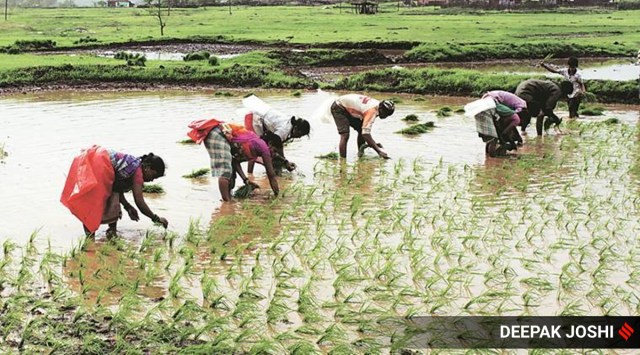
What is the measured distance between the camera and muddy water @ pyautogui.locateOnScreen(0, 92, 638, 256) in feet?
28.4

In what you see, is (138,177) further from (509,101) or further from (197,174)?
(509,101)

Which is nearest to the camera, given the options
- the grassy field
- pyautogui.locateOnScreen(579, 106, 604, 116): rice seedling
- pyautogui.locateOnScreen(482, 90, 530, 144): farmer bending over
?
pyautogui.locateOnScreen(482, 90, 530, 144): farmer bending over

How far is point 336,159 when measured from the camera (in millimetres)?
11734

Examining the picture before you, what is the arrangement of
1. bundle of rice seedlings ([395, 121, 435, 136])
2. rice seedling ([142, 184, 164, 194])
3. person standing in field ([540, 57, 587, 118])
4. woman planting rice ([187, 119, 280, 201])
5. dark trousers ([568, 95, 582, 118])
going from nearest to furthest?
woman planting rice ([187, 119, 280, 201])
rice seedling ([142, 184, 164, 194])
bundle of rice seedlings ([395, 121, 435, 136])
person standing in field ([540, 57, 587, 118])
dark trousers ([568, 95, 582, 118])

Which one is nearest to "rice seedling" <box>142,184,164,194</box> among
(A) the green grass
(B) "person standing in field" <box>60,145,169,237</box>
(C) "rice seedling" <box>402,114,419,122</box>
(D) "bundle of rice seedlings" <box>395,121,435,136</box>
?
(B) "person standing in field" <box>60,145,169,237</box>

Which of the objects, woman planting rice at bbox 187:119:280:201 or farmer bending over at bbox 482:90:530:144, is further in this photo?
farmer bending over at bbox 482:90:530:144

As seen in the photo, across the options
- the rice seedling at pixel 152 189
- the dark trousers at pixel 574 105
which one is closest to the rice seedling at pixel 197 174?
the rice seedling at pixel 152 189

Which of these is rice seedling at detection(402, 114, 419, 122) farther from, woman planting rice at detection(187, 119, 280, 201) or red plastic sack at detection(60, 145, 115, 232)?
red plastic sack at detection(60, 145, 115, 232)

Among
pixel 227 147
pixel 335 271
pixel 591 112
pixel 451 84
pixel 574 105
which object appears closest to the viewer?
pixel 335 271

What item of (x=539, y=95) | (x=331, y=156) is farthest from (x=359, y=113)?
(x=539, y=95)

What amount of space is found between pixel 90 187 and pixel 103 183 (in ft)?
0.40

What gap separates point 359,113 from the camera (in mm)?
11203

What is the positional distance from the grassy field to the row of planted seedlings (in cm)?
2591

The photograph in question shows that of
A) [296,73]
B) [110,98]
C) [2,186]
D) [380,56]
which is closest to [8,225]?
[2,186]
